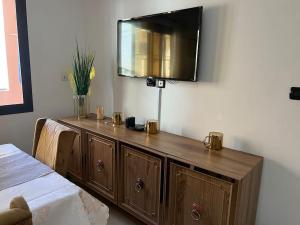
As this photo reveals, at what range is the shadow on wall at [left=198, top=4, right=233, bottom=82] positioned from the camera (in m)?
1.76

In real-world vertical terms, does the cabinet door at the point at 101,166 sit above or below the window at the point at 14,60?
below

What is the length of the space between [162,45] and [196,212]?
4.42ft

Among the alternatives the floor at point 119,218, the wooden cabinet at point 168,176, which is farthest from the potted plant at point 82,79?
the floor at point 119,218

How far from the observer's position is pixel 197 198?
1.56m

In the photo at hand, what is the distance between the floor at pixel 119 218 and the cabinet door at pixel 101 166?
0.16 meters

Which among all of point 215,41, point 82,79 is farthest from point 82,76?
point 215,41

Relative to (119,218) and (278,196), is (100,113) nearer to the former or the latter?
(119,218)

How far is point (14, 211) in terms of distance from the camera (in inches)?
26.6

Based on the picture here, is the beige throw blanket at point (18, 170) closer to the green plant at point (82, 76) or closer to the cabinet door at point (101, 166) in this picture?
the cabinet door at point (101, 166)

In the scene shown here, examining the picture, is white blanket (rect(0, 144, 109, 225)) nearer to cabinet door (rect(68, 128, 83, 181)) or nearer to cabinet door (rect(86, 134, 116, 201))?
cabinet door (rect(86, 134, 116, 201))

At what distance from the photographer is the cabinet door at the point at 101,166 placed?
6.90 feet

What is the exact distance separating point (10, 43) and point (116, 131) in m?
1.54

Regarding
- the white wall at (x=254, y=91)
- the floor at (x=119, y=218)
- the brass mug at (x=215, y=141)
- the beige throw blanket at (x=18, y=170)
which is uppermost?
the white wall at (x=254, y=91)

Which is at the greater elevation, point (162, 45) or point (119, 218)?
point (162, 45)
